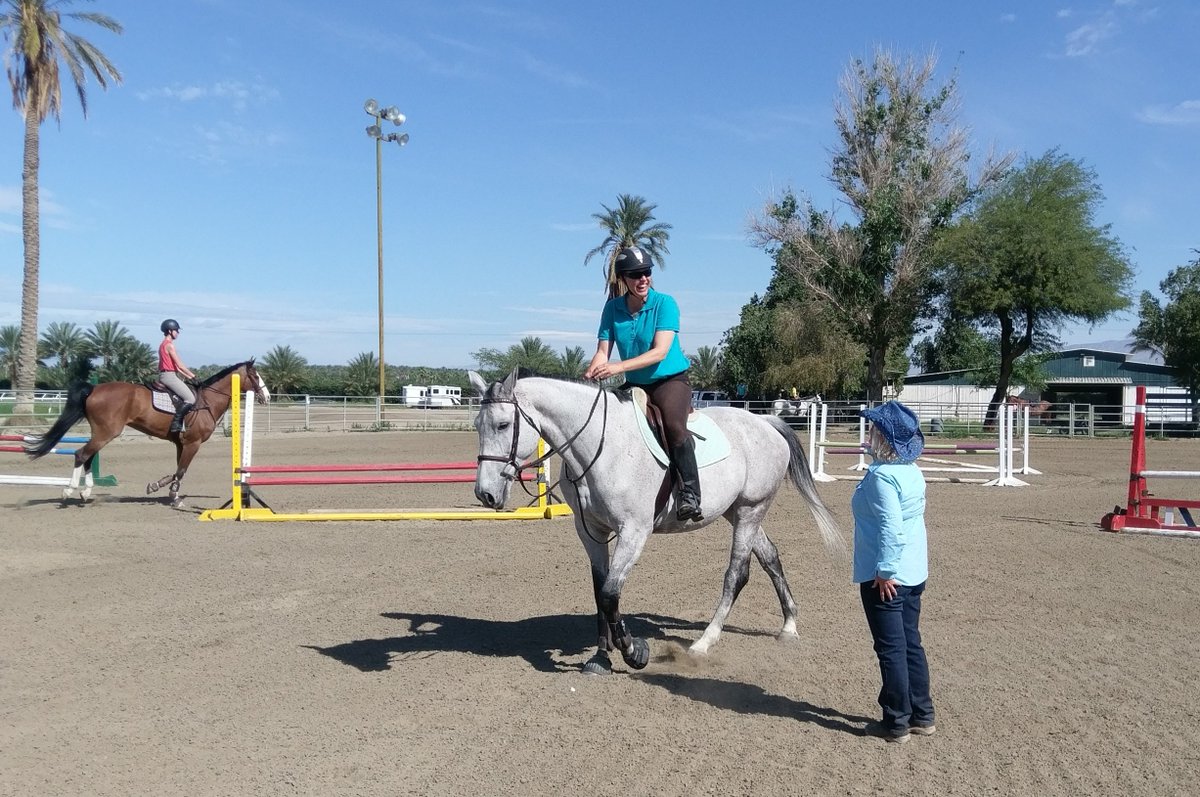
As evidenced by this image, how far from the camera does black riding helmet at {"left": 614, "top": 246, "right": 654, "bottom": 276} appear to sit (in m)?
5.30

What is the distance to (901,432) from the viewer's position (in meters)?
4.36

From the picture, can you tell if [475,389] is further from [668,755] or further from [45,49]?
[45,49]

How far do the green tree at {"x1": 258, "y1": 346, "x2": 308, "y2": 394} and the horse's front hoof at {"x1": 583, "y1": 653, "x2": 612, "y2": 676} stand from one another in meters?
62.3

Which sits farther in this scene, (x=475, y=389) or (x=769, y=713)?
(x=475, y=389)

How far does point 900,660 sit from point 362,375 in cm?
6460

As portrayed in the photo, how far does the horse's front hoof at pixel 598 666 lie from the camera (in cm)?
535

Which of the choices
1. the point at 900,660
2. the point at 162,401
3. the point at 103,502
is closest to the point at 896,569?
the point at 900,660

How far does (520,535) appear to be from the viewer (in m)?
10.6

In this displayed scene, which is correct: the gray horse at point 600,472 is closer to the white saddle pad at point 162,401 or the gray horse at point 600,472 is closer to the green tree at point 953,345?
the white saddle pad at point 162,401

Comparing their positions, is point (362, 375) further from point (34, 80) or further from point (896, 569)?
point (896, 569)

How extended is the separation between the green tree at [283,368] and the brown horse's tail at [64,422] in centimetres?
5255

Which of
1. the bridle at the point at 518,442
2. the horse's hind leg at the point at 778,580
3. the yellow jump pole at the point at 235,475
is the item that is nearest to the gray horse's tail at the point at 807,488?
the horse's hind leg at the point at 778,580

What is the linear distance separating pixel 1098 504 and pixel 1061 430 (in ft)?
73.2

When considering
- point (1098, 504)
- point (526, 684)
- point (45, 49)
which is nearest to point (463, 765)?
point (526, 684)
